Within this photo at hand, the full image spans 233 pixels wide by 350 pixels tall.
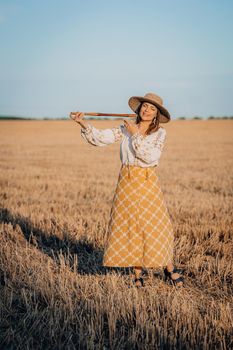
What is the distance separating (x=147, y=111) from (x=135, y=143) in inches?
17.5

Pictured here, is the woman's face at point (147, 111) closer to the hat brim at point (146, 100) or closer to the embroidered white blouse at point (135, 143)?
the hat brim at point (146, 100)

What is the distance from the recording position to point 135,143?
11.8 ft

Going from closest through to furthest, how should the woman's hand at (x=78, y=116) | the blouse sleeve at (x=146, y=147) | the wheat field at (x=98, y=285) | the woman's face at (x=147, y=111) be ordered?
the wheat field at (x=98, y=285)
the blouse sleeve at (x=146, y=147)
the woman's hand at (x=78, y=116)
the woman's face at (x=147, y=111)

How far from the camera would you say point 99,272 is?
4.30m

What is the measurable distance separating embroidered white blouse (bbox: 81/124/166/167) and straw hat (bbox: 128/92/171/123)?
145 mm

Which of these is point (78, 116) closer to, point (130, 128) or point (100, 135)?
point (100, 135)

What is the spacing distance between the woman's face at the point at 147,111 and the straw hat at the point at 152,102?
2.1 inches

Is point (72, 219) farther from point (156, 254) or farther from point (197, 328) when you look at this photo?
point (197, 328)

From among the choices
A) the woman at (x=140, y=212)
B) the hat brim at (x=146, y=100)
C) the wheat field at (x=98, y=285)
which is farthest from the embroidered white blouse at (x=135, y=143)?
the wheat field at (x=98, y=285)

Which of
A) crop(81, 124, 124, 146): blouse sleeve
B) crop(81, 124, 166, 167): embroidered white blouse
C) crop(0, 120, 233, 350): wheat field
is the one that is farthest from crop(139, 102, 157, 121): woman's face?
crop(0, 120, 233, 350): wheat field

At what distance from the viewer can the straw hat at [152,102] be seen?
3.76 meters

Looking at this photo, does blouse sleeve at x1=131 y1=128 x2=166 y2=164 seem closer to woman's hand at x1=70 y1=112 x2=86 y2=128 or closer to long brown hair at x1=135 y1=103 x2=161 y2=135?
long brown hair at x1=135 y1=103 x2=161 y2=135

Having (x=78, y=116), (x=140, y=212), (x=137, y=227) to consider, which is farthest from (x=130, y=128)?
(x=137, y=227)

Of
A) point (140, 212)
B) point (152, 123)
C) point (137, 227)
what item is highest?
point (152, 123)
